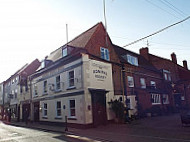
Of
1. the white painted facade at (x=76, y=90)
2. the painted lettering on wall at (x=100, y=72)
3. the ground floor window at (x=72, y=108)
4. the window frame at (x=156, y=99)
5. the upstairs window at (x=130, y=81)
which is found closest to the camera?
the white painted facade at (x=76, y=90)

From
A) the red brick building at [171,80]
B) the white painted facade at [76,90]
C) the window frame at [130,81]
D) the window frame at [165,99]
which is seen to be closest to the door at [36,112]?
the white painted facade at [76,90]

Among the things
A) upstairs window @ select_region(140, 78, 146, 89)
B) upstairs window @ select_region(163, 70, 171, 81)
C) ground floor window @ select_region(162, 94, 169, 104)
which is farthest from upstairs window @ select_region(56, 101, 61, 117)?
upstairs window @ select_region(163, 70, 171, 81)

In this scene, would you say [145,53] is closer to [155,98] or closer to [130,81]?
[155,98]

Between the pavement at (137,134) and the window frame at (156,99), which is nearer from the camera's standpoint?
the pavement at (137,134)

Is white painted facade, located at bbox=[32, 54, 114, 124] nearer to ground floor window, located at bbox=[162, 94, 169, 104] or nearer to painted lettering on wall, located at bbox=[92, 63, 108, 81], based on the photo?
painted lettering on wall, located at bbox=[92, 63, 108, 81]

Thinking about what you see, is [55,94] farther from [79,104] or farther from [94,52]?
[94,52]

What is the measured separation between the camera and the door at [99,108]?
1608 centimetres

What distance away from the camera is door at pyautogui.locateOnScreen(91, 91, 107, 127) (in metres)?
16.1

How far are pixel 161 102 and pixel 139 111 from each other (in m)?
7.74

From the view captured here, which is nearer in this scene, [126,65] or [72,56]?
[72,56]

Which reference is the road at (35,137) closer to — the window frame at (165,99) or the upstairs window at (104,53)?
the upstairs window at (104,53)

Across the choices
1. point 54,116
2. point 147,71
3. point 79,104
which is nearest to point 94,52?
point 79,104

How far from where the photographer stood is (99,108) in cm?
1681

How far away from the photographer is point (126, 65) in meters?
22.4
